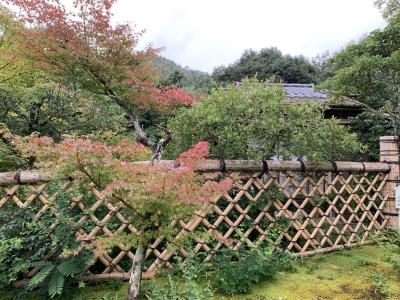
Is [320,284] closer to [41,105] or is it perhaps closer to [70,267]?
[70,267]

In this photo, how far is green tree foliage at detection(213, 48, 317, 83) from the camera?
19.2m

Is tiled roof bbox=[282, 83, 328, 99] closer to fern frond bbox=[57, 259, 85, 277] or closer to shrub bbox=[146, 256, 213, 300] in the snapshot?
shrub bbox=[146, 256, 213, 300]

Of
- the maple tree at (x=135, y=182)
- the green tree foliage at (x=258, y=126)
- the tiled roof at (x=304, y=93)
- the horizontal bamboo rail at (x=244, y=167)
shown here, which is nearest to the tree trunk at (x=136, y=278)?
the maple tree at (x=135, y=182)

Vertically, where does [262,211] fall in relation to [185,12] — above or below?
below

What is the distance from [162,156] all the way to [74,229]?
1744 mm

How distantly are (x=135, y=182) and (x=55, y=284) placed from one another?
3.49 ft

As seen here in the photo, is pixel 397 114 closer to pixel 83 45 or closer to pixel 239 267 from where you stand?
pixel 239 267

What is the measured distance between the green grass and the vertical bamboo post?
941mm

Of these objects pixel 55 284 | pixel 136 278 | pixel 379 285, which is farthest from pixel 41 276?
pixel 379 285

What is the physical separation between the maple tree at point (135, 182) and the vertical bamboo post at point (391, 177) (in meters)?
3.10

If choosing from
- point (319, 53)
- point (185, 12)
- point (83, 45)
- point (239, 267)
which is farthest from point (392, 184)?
point (319, 53)

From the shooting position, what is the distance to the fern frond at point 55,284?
253cm

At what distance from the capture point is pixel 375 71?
5.74 metres

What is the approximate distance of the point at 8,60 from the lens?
5.00 metres
